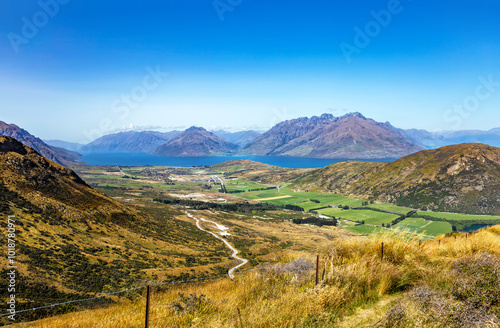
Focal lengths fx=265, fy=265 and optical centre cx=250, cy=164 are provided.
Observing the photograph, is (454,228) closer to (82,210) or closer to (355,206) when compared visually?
(355,206)

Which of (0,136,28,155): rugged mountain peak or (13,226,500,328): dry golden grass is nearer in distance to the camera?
(13,226,500,328): dry golden grass

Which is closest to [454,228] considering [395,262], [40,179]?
[395,262]

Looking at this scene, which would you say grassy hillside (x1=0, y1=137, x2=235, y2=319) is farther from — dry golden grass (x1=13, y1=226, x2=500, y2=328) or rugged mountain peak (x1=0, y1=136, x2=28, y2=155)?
dry golden grass (x1=13, y1=226, x2=500, y2=328)

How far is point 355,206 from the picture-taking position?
7274 inches

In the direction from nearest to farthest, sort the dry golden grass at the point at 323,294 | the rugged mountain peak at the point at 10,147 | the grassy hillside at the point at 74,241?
the dry golden grass at the point at 323,294, the grassy hillside at the point at 74,241, the rugged mountain peak at the point at 10,147

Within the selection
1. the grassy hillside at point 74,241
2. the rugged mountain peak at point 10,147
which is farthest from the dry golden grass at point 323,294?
the rugged mountain peak at point 10,147

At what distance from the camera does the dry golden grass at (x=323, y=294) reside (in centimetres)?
609

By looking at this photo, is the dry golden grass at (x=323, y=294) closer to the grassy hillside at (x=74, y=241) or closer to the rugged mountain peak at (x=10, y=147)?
the grassy hillside at (x=74, y=241)

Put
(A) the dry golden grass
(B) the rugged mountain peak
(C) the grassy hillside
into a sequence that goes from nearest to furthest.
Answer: (A) the dry golden grass < (C) the grassy hillside < (B) the rugged mountain peak

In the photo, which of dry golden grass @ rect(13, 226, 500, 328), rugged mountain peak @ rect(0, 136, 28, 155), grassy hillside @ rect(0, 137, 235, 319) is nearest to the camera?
dry golden grass @ rect(13, 226, 500, 328)

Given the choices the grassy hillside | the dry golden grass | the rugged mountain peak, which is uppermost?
the rugged mountain peak

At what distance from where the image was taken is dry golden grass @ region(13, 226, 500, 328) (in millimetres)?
6086

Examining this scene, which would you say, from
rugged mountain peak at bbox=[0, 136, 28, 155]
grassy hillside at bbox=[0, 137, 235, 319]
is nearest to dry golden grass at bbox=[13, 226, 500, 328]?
grassy hillside at bbox=[0, 137, 235, 319]

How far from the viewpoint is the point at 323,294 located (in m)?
6.74
